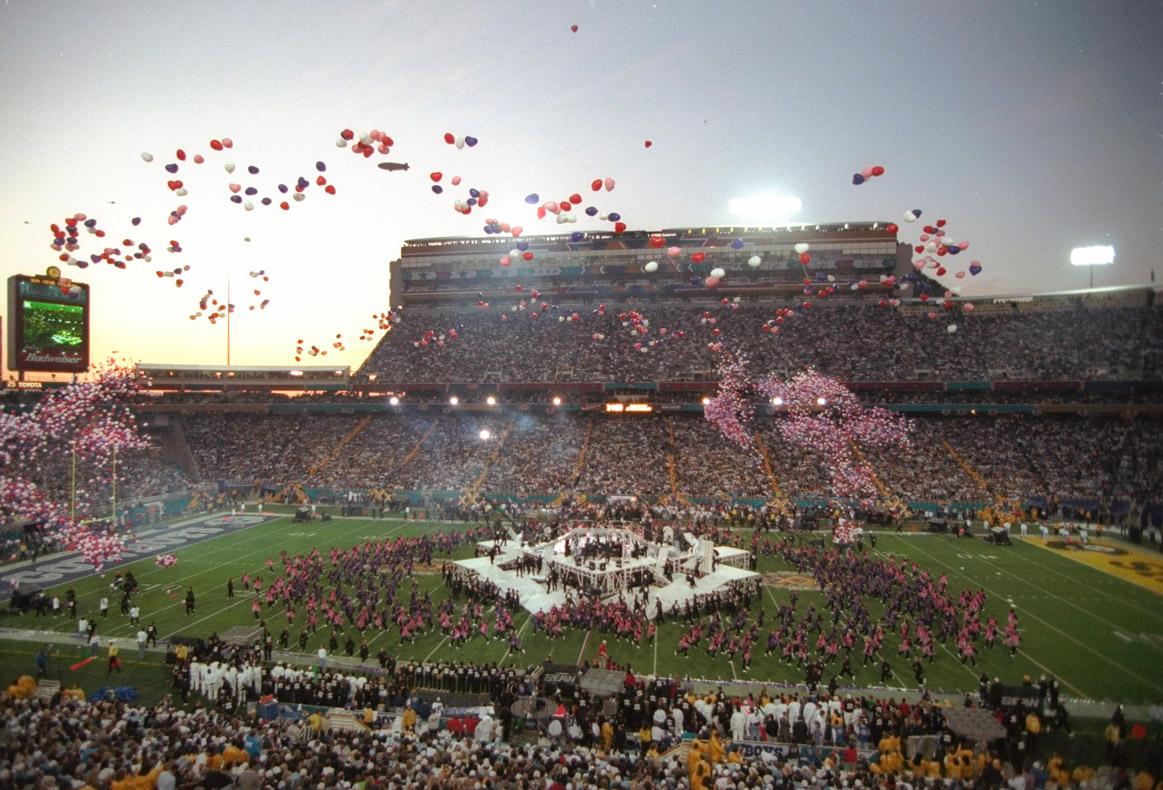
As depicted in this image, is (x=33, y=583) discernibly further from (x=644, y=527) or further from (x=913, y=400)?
(x=913, y=400)

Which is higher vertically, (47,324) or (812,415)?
(47,324)

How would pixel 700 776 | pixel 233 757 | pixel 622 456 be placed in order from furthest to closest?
pixel 622 456
pixel 233 757
pixel 700 776

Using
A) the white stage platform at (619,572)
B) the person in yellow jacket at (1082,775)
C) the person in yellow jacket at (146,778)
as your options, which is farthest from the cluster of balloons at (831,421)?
the person in yellow jacket at (146,778)

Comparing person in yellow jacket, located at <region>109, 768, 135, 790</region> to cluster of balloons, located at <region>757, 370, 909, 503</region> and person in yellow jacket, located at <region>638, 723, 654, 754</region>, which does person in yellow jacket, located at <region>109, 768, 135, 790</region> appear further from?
cluster of balloons, located at <region>757, 370, 909, 503</region>

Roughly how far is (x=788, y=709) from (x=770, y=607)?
8.11m

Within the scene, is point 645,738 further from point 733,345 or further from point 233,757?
point 733,345

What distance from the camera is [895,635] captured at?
1842 centimetres

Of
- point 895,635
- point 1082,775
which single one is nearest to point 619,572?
point 895,635

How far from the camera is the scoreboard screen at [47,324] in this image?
67.8 ft

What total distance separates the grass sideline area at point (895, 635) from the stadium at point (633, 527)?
0.45 ft

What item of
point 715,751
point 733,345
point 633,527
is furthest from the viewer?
point 733,345

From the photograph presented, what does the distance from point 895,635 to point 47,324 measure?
27.7m

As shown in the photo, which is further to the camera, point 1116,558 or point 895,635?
point 1116,558

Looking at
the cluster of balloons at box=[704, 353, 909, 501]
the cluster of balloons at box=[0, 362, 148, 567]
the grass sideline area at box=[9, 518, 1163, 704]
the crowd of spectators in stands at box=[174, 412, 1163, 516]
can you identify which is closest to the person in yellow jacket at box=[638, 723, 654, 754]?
the grass sideline area at box=[9, 518, 1163, 704]
